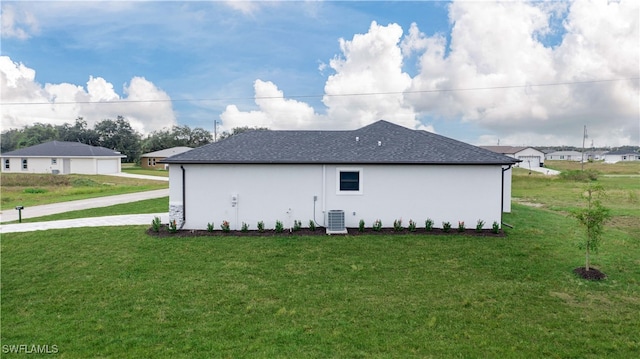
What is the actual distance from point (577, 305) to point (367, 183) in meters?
6.82

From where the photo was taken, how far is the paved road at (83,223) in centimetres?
1239

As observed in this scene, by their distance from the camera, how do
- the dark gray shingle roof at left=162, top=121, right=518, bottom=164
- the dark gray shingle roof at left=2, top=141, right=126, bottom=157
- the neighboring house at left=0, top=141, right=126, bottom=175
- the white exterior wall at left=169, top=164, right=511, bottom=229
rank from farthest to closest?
the dark gray shingle roof at left=2, top=141, right=126, bottom=157, the neighboring house at left=0, top=141, right=126, bottom=175, the white exterior wall at left=169, top=164, right=511, bottom=229, the dark gray shingle roof at left=162, top=121, right=518, bottom=164

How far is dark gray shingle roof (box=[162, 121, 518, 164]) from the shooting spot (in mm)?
11852

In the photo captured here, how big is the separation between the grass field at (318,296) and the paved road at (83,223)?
1.31 metres

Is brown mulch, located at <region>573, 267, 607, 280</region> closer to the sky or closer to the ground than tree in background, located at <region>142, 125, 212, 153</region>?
closer to the ground

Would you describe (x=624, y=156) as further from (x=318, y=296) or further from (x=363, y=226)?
(x=318, y=296)

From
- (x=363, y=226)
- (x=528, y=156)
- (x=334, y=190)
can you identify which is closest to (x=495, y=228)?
(x=363, y=226)

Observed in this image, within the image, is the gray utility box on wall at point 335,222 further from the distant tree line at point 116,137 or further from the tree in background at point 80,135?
the tree in background at point 80,135

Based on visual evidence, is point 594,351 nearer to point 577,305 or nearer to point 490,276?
point 577,305

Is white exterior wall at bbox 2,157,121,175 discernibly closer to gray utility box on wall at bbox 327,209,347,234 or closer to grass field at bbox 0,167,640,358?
grass field at bbox 0,167,640,358

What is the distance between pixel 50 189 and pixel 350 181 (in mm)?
27998

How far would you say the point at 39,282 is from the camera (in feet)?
25.3

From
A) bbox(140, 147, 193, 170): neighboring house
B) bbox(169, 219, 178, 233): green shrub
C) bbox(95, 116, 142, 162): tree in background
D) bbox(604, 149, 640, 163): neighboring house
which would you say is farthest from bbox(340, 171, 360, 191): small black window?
bbox(604, 149, 640, 163): neighboring house

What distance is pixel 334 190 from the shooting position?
39.5 feet
